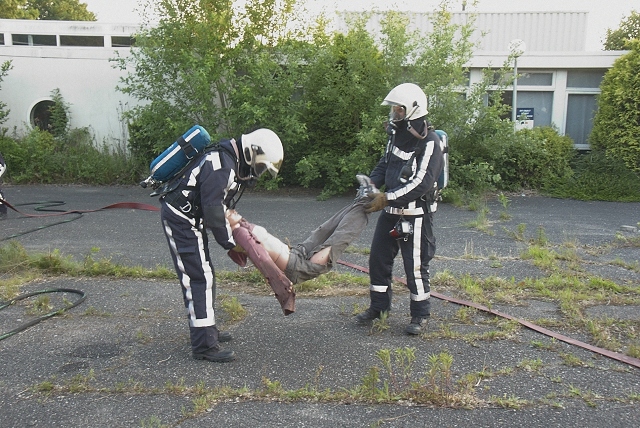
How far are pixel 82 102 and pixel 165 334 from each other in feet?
43.8

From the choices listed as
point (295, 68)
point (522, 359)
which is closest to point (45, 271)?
point (522, 359)

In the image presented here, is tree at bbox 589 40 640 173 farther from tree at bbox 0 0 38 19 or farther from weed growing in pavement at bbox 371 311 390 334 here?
tree at bbox 0 0 38 19

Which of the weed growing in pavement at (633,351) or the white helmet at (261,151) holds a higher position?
the white helmet at (261,151)

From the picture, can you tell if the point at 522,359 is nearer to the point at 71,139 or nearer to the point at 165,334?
the point at 165,334

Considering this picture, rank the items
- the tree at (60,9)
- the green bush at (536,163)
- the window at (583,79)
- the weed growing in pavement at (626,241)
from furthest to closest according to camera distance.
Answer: the tree at (60,9) → the window at (583,79) → the green bush at (536,163) → the weed growing in pavement at (626,241)

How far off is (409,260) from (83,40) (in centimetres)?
1771

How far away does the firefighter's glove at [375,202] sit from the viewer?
205 inches

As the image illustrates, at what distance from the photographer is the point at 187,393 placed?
13.8 ft

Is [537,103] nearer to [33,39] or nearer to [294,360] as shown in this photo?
[294,360]

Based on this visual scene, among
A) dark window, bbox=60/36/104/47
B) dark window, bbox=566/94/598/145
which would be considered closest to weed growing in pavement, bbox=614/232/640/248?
dark window, bbox=566/94/598/145

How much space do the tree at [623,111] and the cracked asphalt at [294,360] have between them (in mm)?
7081

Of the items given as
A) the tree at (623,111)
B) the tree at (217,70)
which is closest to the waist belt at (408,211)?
the tree at (217,70)

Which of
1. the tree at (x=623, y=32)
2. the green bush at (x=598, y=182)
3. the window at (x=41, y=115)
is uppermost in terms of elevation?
the tree at (x=623, y=32)

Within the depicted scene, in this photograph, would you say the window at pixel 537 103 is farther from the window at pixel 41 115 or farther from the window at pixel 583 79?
the window at pixel 41 115
